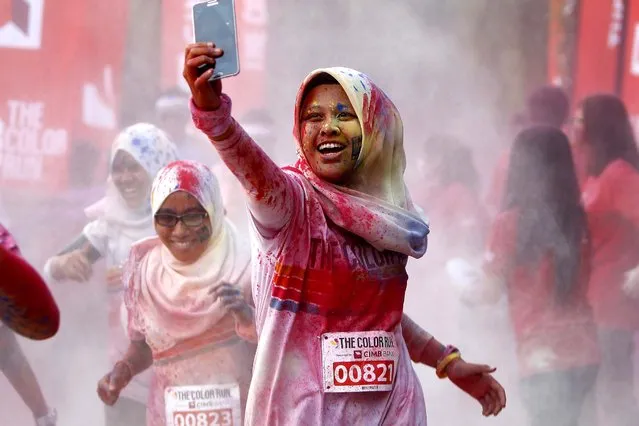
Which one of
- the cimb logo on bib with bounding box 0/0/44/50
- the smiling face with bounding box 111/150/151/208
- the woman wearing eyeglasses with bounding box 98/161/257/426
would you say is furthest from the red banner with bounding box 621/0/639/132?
the cimb logo on bib with bounding box 0/0/44/50

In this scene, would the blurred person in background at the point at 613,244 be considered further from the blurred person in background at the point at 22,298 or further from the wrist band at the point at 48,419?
the blurred person in background at the point at 22,298

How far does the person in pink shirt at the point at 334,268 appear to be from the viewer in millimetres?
3217

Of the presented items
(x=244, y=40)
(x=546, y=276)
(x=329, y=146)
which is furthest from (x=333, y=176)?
(x=244, y=40)

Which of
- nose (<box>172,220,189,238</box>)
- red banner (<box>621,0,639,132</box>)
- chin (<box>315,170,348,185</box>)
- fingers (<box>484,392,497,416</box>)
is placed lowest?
fingers (<box>484,392,497,416</box>)

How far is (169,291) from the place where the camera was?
554 centimetres

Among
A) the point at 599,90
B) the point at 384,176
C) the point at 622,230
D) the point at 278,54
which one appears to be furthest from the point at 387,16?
the point at 384,176

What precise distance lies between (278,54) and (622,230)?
2541 mm

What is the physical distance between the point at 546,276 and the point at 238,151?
4634mm

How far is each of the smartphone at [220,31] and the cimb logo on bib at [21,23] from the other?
5.01 m

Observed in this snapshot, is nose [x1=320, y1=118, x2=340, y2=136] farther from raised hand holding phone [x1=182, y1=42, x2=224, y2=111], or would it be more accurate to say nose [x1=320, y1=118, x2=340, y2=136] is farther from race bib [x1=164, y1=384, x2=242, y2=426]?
race bib [x1=164, y1=384, x2=242, y2=426]

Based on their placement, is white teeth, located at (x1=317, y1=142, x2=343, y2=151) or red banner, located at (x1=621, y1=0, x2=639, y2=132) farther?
red banner, located at (x1=621, y1=0, x2=639, y2=132)

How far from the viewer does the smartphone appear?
2945 mm

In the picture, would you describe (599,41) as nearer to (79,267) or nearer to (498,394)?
(79,267)

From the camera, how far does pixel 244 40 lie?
7.89 meters
